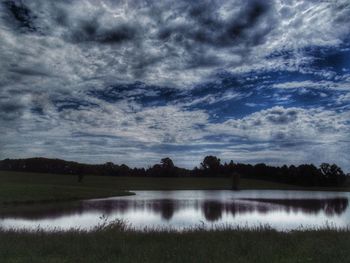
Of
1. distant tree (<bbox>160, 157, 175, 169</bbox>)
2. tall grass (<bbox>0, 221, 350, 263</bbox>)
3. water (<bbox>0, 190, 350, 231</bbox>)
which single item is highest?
distant tree (<bbox>160, 157, 175, 169</bbox>)

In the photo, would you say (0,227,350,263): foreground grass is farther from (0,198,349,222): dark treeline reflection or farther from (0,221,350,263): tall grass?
(0,198,349,222): dark treeline reflection

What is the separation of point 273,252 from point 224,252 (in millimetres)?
1468

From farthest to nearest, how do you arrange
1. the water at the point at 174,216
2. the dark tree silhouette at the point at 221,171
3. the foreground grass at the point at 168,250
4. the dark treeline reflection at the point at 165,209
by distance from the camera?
the dark tree silhouette at the point at 221,171
the dark treeline reflection at the point at 165,209
the water at the point at 174,216
the foreground grass at the point at 168,250

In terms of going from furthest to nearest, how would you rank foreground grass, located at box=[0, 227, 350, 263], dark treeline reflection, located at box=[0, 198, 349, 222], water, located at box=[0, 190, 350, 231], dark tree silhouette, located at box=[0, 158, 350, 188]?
dark tree silhouette, located at box=[0, 158, 350, 188]
dark treeline reflection, located at box=[0, 198, 349, 222]
water, located at box=[0, 190, 350, 231]
foreground grass, located at box=[0, 227, 350, 263]

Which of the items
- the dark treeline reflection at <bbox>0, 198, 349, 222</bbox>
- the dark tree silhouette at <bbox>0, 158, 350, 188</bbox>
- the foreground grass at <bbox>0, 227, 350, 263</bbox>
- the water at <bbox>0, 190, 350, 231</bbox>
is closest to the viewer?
the foreground grass at <bbox>0, 227, 350, 263</bbox>

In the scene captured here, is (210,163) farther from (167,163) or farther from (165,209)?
(165,209)

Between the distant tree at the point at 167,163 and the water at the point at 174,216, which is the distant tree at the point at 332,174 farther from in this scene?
the water at the point at 174,216

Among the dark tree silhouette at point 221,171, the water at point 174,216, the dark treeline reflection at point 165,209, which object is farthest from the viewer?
the dark tree silhouette at point 221,171

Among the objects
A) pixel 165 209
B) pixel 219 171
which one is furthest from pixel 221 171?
pixel 165 209

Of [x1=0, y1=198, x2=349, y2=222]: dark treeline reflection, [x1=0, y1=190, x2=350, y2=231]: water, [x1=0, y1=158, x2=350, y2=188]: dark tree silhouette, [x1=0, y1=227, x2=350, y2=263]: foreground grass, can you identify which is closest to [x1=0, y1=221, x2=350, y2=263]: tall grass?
[x1=0, y1=227, x2=350, y2=263]: foreground grass

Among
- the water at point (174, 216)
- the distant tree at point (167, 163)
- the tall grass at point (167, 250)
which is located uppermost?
the distant tree at point (167, 163)

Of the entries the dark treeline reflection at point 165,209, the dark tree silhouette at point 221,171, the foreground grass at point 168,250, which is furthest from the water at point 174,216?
the dark tree silhouette at point 221,171

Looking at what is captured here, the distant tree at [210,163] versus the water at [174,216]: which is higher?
the distant tree at [210,163]

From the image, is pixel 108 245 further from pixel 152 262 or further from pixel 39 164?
pixel 39 164
